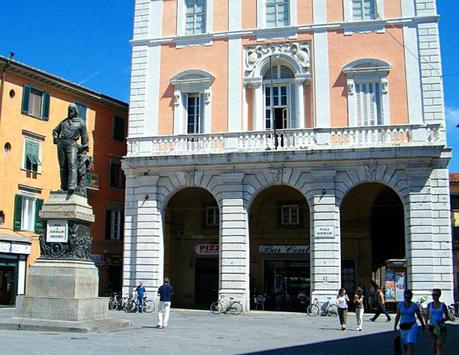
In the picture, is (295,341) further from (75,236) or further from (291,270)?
(291,270)

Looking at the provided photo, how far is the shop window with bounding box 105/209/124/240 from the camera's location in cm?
3741

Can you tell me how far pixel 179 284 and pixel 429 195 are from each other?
Result: 1495 centimetres

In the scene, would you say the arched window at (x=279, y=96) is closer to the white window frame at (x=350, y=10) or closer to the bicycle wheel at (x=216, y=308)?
the white window frame at (x=350, y=10)

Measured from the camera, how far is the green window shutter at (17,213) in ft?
104

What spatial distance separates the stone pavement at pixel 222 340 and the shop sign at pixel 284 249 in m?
9.71

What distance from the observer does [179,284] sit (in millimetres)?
35062

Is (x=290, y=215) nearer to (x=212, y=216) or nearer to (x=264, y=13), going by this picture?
(x=212, y=216)

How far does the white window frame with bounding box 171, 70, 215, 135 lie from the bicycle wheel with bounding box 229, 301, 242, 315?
855 cm

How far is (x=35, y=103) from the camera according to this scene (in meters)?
33.8

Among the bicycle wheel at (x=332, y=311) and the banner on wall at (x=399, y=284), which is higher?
the banner on wall at (x=399, y=284)

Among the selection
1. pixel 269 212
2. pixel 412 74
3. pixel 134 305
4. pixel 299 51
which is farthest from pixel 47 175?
pixel 412 74

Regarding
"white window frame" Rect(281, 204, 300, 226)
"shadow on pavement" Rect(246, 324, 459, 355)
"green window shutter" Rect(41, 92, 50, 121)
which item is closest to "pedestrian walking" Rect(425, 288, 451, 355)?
"shadow on pavement" Rect(246, 324, 459, 355)

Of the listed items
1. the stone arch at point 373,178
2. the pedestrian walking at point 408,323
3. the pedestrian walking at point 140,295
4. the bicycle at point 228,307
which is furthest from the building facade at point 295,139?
the pedestrian walking at point 408,323

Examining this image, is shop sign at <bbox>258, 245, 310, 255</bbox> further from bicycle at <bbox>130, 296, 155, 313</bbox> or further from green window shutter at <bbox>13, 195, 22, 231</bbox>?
green window shutter at <bbox>13, 195, 22, 231</bbox>
